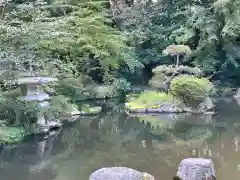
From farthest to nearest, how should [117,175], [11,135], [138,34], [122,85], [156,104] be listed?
[138,34]
[122,85]
[156,104]
[11,135]
[117,175]

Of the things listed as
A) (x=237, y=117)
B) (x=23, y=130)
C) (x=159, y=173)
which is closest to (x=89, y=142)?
(x=23, y=130)

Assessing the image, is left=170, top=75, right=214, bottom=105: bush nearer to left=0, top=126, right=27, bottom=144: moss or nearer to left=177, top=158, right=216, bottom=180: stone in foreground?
left=0, top=126, right=27, bottom=144: moss

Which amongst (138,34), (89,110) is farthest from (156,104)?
(138,34)

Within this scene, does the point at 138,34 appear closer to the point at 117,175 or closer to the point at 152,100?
the point at 152,100

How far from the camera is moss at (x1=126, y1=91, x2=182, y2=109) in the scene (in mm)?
13279

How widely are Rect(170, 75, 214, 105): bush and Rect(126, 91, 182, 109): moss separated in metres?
0.28

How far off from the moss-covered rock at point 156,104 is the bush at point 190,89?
288mm

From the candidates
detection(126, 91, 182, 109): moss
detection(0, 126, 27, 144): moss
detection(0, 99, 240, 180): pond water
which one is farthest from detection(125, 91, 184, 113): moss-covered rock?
detection(0, 126, 27, 144): moss

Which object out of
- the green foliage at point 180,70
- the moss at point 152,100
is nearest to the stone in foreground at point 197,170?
the moss at point 152,100

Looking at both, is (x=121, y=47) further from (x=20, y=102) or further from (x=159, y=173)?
(x=159, y=173)

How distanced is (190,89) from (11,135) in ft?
19.5

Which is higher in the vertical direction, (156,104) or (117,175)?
(117,175)

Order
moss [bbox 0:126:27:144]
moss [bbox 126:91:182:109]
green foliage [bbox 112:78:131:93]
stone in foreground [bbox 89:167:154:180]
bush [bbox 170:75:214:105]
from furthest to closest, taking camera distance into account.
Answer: green foliage [bbox 112:78:131:93] < moss [bbox 126:91:182:109] < bush [bbox 170:75:214:105] < moss [bbox 0:126:27:144] < stone in foreground [bbox 89:167:154:180]

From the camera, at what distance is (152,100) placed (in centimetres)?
1345
